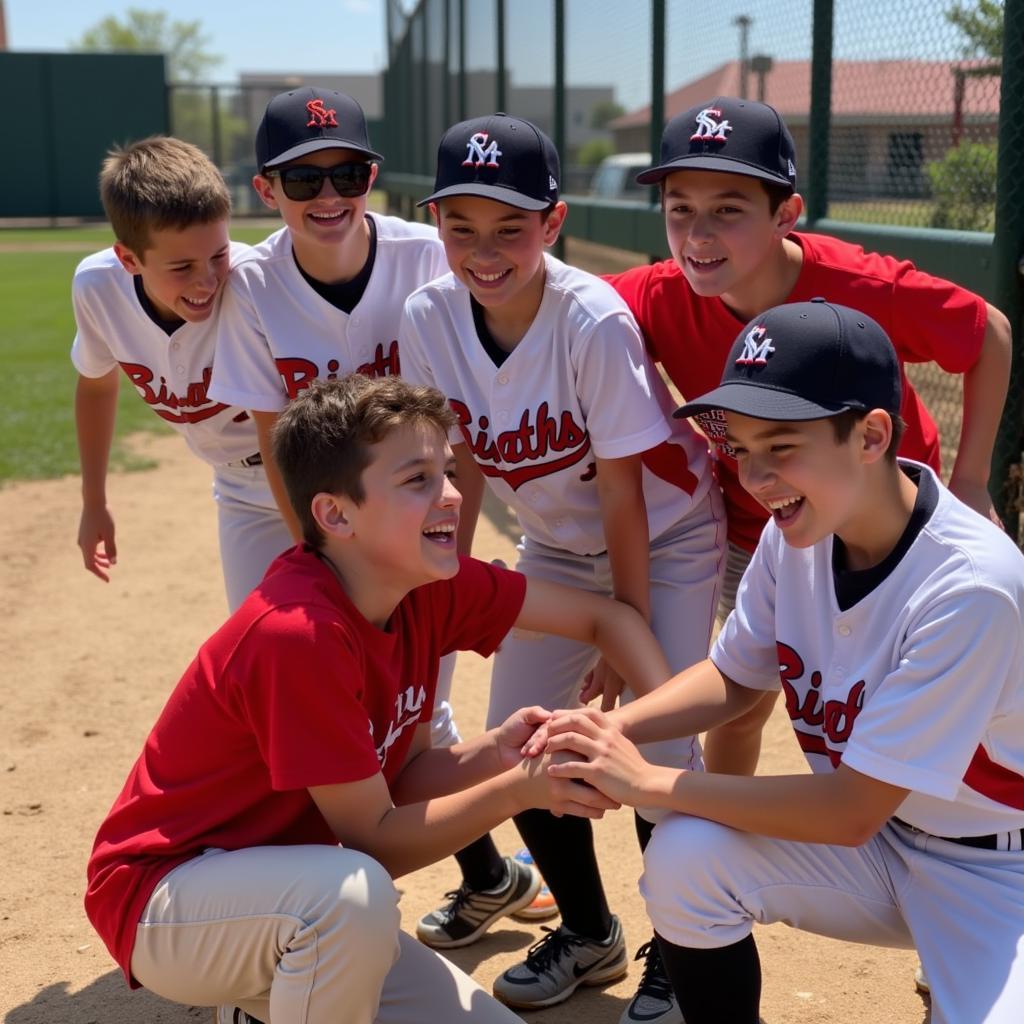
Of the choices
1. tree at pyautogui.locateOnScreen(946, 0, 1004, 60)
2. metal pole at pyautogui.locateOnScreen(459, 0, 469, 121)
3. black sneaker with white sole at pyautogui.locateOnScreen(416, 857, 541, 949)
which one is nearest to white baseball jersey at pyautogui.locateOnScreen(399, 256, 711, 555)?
black sneaker with white sole at pyautogui.locateOnScreen(416, 857, 541, 949)

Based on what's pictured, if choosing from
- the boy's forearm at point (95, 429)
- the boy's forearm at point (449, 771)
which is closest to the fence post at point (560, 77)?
the boy's forearm at point (95, 429)

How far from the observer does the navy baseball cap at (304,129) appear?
294 centimetres

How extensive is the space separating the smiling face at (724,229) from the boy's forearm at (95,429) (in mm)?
1781

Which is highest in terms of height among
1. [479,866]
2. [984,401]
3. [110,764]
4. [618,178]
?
[618,178]

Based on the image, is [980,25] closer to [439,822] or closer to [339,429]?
[339,429]

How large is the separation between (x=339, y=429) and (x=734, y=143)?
39.1 inches

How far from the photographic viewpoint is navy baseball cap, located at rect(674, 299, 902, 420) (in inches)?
76.2

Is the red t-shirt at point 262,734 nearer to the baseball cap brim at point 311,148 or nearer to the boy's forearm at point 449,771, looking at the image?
the boy's forearm at point 449,771

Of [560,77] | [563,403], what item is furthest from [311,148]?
[560,77]

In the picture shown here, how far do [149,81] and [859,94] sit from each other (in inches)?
1105

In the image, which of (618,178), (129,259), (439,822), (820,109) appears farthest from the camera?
(618,178)

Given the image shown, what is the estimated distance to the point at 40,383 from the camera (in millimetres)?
10719

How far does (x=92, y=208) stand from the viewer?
30391 mm

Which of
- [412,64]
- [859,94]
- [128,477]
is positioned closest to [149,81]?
[412,64]
